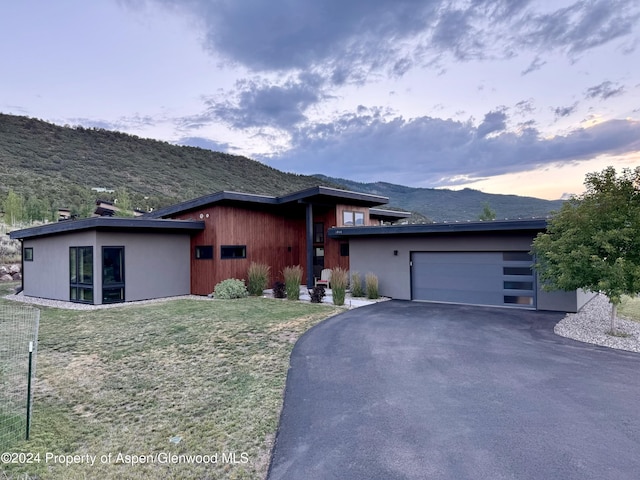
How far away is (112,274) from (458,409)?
1194cm

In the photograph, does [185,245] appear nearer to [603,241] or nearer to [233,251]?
[233,251]

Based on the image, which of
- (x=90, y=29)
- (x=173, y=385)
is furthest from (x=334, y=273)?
(x=90, y=29)

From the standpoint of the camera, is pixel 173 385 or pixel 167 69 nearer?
pixel 173 385

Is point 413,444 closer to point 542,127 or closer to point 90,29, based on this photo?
point 542,127

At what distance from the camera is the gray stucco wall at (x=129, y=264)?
12000 millimetres

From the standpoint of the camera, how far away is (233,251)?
13992 mm

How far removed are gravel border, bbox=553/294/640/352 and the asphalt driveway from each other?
0.54 m

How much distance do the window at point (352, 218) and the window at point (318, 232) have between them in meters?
1.10

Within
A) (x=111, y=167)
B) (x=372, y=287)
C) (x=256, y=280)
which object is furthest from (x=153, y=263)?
(x=111, y=167)

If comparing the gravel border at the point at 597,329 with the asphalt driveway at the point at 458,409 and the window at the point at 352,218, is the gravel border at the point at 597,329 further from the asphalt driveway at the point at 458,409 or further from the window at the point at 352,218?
the window at the point at 352,218

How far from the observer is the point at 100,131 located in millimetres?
52875

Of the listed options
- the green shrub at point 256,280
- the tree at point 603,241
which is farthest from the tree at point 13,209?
the tree at point 603,241

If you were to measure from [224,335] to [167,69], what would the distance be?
15.3 m

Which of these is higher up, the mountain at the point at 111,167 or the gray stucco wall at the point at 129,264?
the mountain at the point at 111,167
